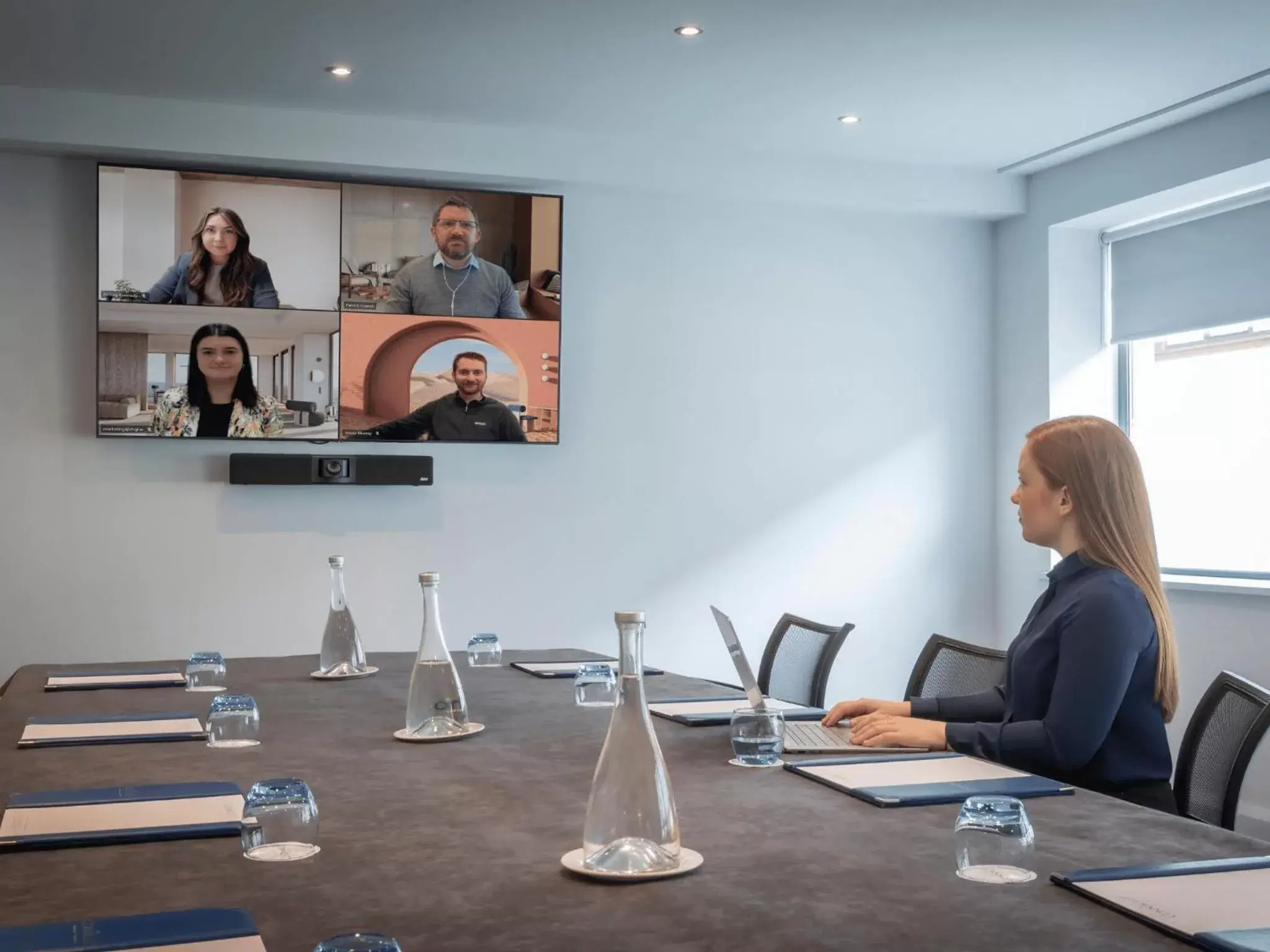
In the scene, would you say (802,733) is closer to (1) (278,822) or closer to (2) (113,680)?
(1) (278,822)

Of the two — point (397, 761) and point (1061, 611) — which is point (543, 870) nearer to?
point (397, 761)

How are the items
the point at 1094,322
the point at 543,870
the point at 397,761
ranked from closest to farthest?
the point at 543,870, the point at 397,761, the point at 1094,322

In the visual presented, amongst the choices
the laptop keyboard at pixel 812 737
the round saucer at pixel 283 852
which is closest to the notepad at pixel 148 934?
the round saucer at pixel 283 852

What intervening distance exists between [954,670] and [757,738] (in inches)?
44.4

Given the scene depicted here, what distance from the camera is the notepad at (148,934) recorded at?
117cm

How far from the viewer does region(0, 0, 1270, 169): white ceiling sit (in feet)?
13.4

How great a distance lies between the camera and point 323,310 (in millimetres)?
5309

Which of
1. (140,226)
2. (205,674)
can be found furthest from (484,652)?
(140,226)

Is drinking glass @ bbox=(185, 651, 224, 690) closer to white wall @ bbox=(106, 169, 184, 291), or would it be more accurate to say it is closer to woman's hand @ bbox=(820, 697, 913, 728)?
woman's hand @ bbox=(820, 697, 913, 728)

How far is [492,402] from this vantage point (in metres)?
5.54

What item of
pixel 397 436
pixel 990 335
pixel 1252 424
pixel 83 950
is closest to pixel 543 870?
pixel 83 950

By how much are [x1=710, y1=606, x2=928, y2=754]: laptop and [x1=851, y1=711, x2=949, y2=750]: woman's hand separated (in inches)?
0.5

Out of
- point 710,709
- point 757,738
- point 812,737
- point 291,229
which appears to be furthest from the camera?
point 291,229

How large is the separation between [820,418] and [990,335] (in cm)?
105
